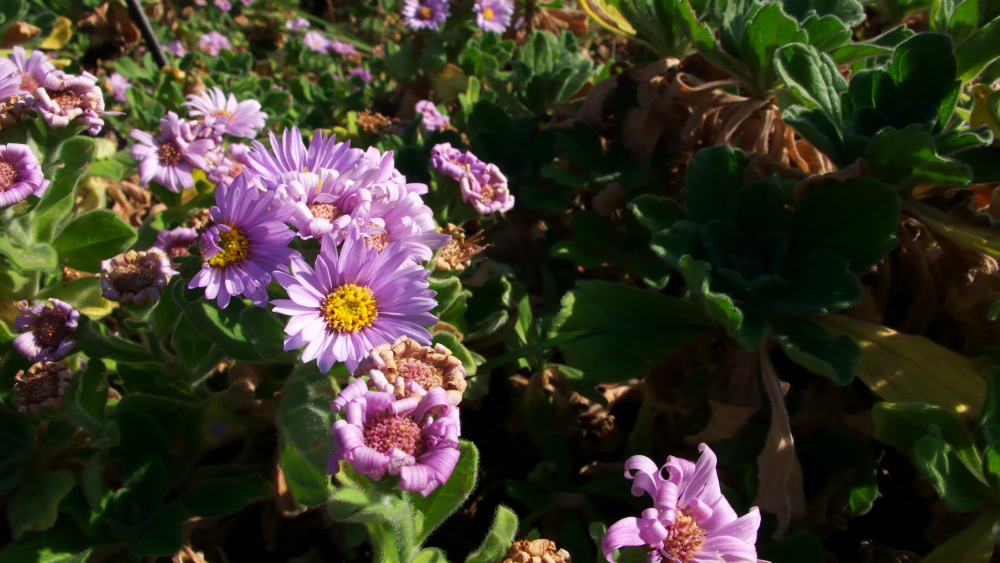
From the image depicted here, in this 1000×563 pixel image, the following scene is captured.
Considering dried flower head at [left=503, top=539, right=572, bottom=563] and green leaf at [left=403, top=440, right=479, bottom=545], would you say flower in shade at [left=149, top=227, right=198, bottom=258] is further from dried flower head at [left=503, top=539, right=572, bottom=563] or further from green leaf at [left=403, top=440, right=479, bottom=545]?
dried flower head at [left=503, top=539, right=572, bottom=563]

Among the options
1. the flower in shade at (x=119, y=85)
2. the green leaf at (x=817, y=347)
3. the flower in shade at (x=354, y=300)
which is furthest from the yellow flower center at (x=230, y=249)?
the flower in shade at (x=119, y=85)

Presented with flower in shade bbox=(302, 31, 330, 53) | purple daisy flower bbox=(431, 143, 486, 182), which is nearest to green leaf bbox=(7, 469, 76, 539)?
A: purple daisy flower bbox=(431, 143, 486, 182)

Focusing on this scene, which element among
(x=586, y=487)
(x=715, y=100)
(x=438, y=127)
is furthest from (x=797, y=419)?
(x=438, y=127)

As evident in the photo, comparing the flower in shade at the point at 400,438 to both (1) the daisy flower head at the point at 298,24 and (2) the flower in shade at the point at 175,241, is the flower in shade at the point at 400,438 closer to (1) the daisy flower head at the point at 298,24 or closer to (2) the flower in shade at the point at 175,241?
(2) the flower in shade at the point at 175,241

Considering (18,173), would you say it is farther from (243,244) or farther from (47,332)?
(243,244)

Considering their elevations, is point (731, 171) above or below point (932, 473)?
above

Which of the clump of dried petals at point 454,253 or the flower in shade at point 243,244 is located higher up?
the flower in shade at point 243,244

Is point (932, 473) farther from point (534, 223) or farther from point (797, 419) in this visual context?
point (534, 223)
